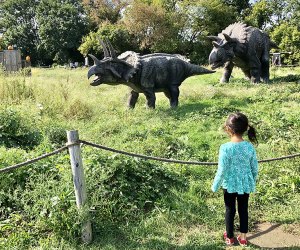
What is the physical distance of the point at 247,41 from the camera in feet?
41.0

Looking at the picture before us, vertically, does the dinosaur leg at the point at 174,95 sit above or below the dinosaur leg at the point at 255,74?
below

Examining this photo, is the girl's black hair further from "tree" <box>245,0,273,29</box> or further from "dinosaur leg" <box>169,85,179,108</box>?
"tree" <box>245,0,273,29</box>

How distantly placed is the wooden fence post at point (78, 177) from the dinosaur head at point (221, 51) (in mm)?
8913

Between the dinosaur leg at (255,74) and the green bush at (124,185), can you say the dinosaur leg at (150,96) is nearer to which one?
the green bush at (124,185)

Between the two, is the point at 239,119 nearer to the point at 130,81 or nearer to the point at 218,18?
the point at 130,81

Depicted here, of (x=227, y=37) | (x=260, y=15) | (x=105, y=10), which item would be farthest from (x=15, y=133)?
(x=105, y=10)

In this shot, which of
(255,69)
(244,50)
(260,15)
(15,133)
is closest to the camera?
(15,133)

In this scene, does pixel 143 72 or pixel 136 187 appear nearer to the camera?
pixel 136 187

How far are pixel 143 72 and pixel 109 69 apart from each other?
0.86 meters

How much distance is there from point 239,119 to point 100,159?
1877 millimetres

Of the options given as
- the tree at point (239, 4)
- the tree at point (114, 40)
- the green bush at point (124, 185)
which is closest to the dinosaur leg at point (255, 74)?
the green bush at point (124, 185)

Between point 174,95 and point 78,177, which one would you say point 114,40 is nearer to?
point 174,95

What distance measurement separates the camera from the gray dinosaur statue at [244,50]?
11.8 meters

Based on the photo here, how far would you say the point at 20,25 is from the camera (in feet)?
134
